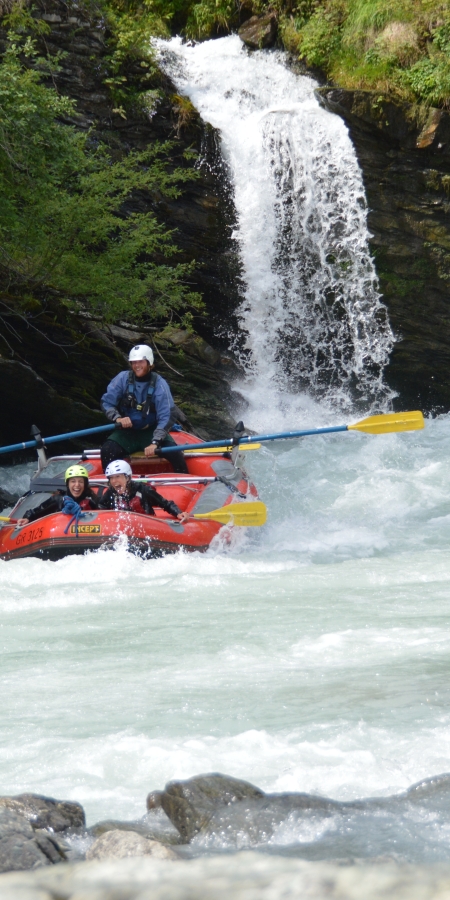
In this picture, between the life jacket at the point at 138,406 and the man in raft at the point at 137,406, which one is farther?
the life jacket at the point at 138,406

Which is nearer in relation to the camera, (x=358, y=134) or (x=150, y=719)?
(x=150, y=719)

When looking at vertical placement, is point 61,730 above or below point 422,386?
below

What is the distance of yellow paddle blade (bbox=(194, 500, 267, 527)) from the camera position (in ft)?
22.6

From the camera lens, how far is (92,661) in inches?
169

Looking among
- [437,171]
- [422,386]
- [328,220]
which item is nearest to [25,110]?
[328,220]

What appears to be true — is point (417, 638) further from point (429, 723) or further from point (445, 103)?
point (445, 103)

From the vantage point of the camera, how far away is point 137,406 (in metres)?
7.70

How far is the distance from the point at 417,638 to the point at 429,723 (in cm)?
111

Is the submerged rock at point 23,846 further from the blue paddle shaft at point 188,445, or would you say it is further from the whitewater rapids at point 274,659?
the blue paddle shaft at point 188,445

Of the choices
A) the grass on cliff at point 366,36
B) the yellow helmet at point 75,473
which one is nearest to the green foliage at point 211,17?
the grass on cliff at point 366,36

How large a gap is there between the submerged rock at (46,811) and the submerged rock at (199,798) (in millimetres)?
266

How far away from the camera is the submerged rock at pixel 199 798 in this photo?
2.50 metres

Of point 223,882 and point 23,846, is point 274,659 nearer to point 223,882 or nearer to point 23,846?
point 23,846

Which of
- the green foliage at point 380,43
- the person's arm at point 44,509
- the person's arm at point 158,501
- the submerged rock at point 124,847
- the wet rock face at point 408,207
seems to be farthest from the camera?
the green foliage at point 380,43
